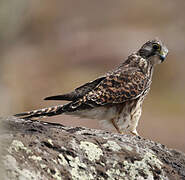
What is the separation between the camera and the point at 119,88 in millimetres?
9508

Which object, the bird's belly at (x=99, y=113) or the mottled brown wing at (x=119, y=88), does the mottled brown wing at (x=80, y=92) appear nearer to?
the mottled brown wing at (x=119, y=88)

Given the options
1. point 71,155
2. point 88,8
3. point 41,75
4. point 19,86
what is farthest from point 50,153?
point 88,8

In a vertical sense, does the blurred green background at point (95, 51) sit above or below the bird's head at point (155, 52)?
above

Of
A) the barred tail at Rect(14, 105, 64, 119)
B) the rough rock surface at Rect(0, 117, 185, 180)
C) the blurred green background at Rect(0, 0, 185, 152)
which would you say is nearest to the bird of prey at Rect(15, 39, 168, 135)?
the barred tail at Rect(14, 105, 64, 119)

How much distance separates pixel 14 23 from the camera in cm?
390

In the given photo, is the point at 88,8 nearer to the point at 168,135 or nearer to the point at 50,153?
the point at 168,135

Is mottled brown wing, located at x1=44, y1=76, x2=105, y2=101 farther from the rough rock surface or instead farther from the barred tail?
the rough rock surface

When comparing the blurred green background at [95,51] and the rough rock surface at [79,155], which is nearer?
the rough rock surface at [79,155]

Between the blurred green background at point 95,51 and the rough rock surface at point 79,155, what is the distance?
480 inches

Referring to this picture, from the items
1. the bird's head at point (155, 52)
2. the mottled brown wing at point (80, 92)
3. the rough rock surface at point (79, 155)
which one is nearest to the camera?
the rough rock surface at point (79, 155)

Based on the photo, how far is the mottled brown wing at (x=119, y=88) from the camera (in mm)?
9203

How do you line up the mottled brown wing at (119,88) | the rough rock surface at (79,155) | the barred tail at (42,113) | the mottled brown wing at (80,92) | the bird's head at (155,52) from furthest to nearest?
the bird's head at (155,52) → the mottled brown wing at (119,88) → the mottled brown wing at (80,92) → the barred tail at (42,113) → the rough rock surface at (79,155)

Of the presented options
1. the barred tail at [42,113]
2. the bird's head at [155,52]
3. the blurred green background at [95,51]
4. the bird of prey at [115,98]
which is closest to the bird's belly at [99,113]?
the bird of prey at [115,98]

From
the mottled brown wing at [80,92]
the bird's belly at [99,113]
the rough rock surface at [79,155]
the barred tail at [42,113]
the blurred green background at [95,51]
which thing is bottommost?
the rough rock surface at [79,155]
